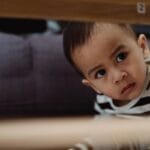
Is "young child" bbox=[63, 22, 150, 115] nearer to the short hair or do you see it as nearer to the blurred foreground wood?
the short hair

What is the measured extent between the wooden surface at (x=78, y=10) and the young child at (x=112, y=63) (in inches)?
1.1

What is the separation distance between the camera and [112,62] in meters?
0.50

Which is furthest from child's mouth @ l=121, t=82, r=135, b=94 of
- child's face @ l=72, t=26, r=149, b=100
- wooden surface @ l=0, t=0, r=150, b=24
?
wooden surface @ l=0, t=0, r=150, b=24

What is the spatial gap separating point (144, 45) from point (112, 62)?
0.27ft

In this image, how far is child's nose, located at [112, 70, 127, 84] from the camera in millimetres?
500

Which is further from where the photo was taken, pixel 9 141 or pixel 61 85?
pixel 61 85

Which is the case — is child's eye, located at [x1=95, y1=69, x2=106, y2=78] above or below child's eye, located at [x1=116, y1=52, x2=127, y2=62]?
below

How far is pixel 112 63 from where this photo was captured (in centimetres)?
50

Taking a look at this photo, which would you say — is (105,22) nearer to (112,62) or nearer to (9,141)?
(112,62)

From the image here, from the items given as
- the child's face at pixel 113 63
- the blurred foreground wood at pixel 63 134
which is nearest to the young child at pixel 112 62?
the child's face at pixel 113 63

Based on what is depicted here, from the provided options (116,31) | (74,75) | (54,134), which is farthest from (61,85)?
(54,134)

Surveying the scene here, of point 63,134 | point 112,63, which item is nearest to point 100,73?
point 112,63

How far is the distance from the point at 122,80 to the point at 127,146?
0.13 metres

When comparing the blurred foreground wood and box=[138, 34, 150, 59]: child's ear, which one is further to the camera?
box=[138, 34, 150, 59]: child's ear
